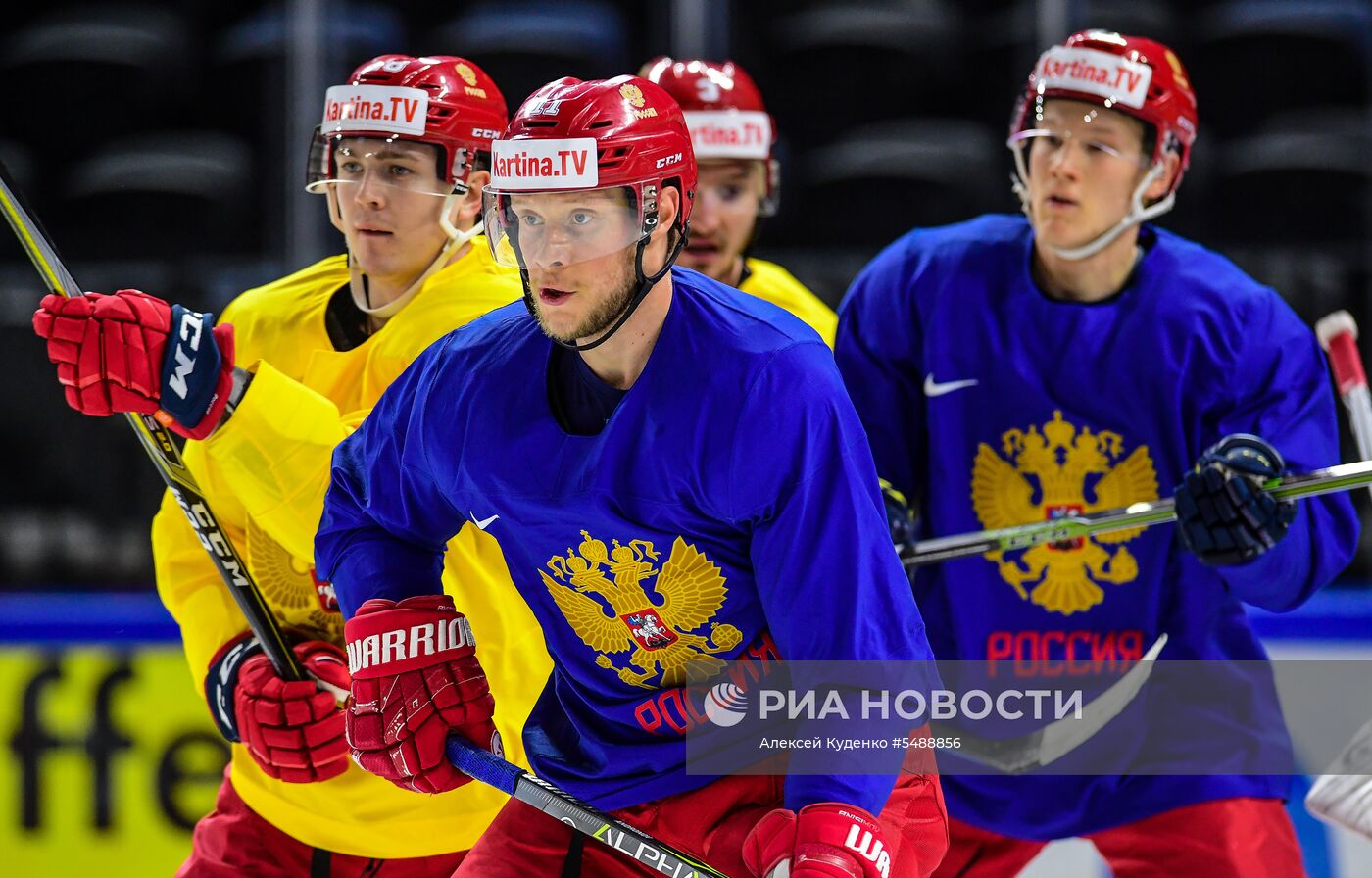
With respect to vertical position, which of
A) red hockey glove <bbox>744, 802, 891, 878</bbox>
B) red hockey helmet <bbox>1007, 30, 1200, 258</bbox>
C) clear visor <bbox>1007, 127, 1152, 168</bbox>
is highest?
red hockey helmet <bbox>1007, 30, 1200, 258</bbox>

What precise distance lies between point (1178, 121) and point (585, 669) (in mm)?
1446

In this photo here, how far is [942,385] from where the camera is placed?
2926 millimetres

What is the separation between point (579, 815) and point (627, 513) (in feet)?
1.18

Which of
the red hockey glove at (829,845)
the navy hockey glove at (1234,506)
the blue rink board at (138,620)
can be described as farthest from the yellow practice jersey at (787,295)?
the red hockey glove at (829,845)

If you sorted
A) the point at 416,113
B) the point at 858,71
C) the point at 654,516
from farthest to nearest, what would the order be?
the point at 858,71, the point at 416,113, the point at 654,516

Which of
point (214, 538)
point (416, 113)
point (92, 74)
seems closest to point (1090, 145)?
point (416, 113)

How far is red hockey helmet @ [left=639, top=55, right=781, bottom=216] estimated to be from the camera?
138 inches

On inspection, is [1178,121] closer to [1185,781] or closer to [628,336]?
[1185,781]

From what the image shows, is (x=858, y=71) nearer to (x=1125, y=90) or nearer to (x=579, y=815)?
(x=1125, y=90)

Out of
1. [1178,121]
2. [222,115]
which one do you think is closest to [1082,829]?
[1178,121]

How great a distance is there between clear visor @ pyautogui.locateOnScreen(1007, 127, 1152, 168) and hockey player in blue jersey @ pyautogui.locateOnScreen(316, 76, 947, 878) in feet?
3.11

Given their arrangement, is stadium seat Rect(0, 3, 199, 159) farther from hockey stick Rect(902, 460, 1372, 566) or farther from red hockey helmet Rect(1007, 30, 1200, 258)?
hockey stick Rect(902, 460, 1372, 566)

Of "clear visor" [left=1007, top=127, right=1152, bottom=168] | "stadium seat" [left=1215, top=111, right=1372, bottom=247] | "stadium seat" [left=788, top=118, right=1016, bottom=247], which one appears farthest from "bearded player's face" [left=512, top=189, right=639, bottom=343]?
"stadium seat" [left=1215, top=111, right=1372, bottom=247]

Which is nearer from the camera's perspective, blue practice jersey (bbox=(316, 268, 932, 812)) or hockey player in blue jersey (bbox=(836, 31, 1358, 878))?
blue practice jersey (bbox=(316, 268, 932, 812))
